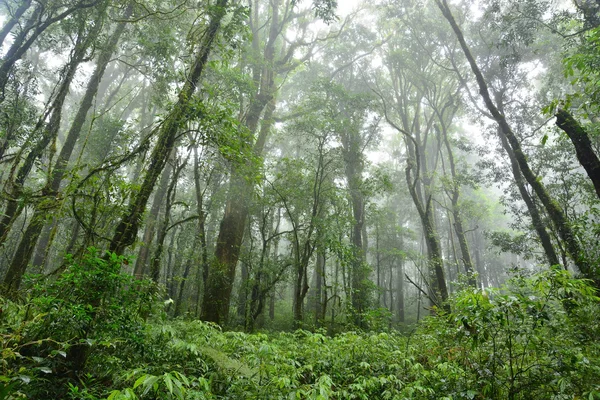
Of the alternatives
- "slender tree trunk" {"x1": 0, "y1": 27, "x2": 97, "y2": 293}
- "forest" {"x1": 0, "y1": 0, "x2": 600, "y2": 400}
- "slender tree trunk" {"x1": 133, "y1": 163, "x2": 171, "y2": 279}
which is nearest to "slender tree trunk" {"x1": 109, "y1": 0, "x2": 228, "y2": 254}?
"forest" {"x1": 0, "y1": 0, "x2": 600, "y2": 400}

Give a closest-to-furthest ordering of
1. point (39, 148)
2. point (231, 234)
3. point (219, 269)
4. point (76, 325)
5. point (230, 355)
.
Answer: point (76, 325) < point (230, 355) < point (39, 148) < point (219, 269) < point (231, 234)

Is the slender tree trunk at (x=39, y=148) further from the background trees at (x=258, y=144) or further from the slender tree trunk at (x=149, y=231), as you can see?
the slender tree trunk at (x=149, y=231)

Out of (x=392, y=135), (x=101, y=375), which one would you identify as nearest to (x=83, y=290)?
(x=101, y=375)

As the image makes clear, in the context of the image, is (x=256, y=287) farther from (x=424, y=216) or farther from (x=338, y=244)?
(x=424, y=216)

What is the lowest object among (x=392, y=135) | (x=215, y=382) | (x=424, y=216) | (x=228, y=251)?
(x=215, y=382)

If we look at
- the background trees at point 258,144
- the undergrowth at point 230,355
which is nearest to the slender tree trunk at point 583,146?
the background trees at point 258,144

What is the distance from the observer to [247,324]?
9211 mm

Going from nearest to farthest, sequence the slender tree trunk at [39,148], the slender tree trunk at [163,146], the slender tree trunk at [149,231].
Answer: the slender tree trunk at [163,146] < the slender tree trunk at [39,148] < the slender tree trunk at [149,231]

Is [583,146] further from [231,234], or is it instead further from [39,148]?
[39,148]

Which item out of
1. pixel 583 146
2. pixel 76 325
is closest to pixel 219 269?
pixel 76 325

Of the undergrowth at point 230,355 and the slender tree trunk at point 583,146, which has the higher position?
the slender tree trunk at point 583,146

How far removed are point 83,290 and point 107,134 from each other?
11.6 meters

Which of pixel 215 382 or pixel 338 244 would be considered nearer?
pixel 215 382

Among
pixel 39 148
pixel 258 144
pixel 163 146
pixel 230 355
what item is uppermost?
pixel 258 144
